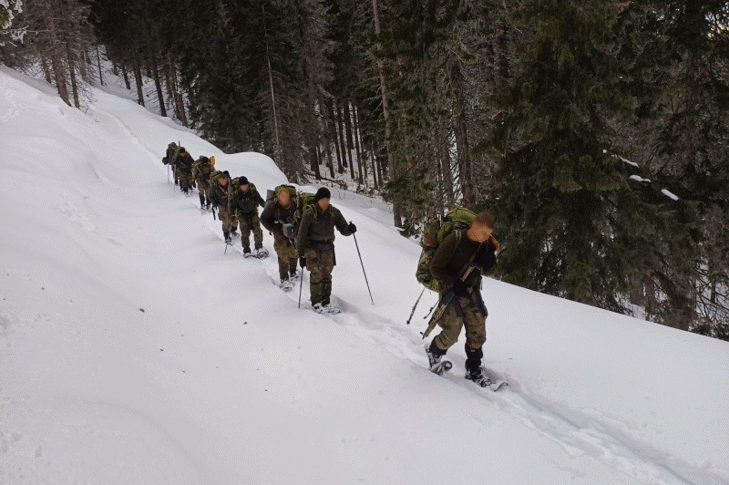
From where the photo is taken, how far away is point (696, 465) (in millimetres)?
3777

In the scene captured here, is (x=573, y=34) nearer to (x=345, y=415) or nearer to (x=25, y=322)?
(x=345, y=415)

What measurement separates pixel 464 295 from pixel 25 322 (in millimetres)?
4580

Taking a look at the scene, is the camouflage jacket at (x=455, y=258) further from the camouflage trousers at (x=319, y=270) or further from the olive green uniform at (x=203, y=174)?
the olive green uniform at (x=203, y=174)

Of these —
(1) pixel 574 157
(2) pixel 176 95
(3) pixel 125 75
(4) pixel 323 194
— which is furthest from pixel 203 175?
(3) pixel 125 75

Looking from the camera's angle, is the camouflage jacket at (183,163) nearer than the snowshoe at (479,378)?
No

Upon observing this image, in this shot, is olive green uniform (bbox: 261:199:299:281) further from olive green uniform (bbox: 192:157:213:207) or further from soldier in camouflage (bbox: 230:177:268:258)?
olive green uniform (bbox: 192:157:213:207)

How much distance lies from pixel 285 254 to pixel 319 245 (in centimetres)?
182

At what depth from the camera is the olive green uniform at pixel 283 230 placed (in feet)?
27.6

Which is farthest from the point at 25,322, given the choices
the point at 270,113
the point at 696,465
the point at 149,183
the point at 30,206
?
the point at 270,113

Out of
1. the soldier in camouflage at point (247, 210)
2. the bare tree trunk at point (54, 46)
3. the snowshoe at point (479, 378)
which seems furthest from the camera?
the bare tree trunk at point (54, 46)

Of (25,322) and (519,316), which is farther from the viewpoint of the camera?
(519,316)

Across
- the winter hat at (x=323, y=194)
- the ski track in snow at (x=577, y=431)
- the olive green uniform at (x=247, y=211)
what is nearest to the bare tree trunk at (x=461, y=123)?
the winter hat at (x=323, y=194)

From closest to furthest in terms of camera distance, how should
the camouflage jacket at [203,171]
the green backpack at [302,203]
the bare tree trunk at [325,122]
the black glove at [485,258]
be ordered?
the black glove at [485,258]
the green backpack at [302,203]
the camouflage jacket at [203,171]
the bare tree trunk at [325,122]

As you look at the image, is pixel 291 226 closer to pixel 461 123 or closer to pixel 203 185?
pixel 461 123
